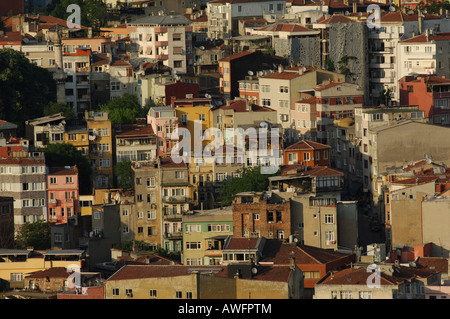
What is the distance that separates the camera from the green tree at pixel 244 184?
62406mm

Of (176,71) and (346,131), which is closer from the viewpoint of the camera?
(346,131)

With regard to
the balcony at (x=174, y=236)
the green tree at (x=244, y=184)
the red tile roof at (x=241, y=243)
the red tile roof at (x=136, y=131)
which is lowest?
the balcony at (x=174, y=236)

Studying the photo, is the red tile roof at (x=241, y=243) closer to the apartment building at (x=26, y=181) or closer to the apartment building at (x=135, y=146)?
the apartment building at (x=26, y=181)

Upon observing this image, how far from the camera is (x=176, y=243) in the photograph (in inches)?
2437

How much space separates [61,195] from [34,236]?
4.86 m

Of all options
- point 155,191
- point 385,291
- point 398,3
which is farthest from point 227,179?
point 398,3

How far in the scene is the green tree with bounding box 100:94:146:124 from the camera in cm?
7494

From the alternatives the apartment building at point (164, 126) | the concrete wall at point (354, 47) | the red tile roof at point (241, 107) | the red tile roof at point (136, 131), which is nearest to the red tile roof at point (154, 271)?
the apartment building at point (164, 126)

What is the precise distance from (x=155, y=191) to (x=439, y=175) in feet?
35.1

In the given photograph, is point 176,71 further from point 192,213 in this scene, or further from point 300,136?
point 192,213

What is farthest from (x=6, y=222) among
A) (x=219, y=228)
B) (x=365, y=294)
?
(x=365, y=294)

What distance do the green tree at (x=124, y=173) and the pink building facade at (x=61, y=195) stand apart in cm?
203

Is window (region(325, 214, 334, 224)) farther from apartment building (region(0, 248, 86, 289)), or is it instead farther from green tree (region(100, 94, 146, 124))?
green tree (region(100, 94, 146, 124))

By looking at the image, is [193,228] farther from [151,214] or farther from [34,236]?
[34,236]
